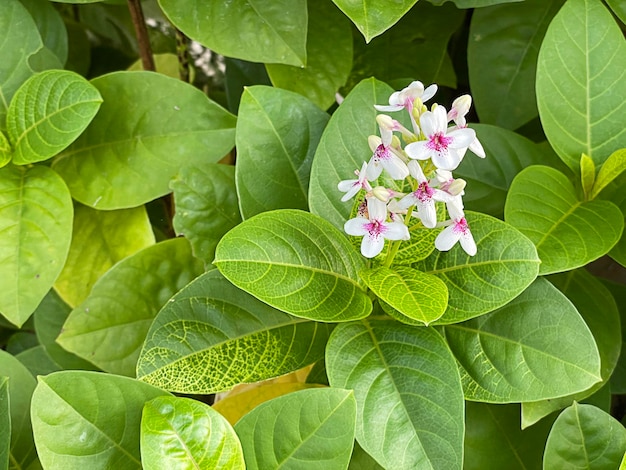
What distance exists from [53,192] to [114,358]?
0.19 meters

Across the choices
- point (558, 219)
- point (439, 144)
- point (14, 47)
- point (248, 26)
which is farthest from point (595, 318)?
point (14, 47)

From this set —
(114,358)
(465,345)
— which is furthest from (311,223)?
(114,358)

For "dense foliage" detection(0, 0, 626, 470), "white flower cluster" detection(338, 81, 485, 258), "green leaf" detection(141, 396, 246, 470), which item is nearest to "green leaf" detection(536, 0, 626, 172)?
"dense foliage" detection(0, 0, 626, 470)

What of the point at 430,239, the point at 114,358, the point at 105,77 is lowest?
the point at 114,358

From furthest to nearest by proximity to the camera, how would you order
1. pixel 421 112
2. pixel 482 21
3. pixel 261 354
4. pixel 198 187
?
pixel 482 21
pixel 198 187
pixel 261 354
pixel 421 112

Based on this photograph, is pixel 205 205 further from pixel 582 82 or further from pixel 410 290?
pixel 582 82

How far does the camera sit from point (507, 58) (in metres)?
0.82

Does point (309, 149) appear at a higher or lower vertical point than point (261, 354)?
higher

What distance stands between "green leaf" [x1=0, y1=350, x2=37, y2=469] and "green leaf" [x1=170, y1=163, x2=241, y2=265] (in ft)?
0.72

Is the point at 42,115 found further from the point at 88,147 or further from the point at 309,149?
the point at 309,149

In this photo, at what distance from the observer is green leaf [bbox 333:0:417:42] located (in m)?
0.57

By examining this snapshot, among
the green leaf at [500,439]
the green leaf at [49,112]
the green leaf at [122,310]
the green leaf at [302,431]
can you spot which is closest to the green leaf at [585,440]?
the green leaf at [500,439]

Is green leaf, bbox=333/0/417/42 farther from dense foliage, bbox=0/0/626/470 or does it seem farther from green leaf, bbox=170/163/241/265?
green leaf, bbox=170/163/241/265

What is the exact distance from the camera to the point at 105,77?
29.3 inches
